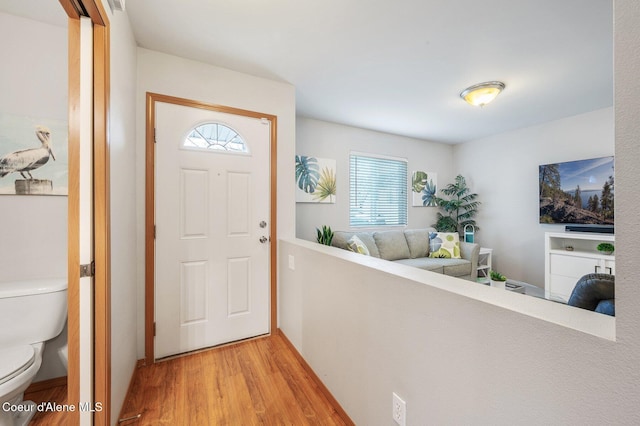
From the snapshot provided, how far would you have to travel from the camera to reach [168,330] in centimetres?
196

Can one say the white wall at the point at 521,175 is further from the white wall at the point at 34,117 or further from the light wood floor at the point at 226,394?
the white wall at the point at 34,117

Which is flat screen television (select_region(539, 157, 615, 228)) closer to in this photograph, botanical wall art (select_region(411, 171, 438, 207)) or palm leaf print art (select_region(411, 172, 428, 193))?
botanical wall art (select_region(411, 171, 438, 207))

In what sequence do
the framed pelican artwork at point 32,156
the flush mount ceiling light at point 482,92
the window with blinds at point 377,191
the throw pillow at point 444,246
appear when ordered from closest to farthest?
the framed pelican artwork at point 32,156
the flush mount ceiling light at point 482,92
the throw pillow at point 444,246
the window with blinds at point 377,191

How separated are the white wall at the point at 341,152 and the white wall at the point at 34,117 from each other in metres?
2.25

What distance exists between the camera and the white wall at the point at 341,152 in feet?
11.2

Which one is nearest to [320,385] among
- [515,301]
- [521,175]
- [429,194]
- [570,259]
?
[515,301]

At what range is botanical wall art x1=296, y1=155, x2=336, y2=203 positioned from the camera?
335cm

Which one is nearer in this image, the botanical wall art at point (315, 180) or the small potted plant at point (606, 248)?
the small potted plant at point (606, 248)

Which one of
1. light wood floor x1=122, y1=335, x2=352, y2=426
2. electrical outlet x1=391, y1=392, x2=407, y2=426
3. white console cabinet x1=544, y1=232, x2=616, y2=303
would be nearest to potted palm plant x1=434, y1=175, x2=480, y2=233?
white console cabinet x1=544, y1=232, x2=616, y2=303

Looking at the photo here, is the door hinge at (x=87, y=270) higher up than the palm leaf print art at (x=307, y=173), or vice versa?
the palm leaf print art at (x=307, y=173)

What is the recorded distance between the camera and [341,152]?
3699mm

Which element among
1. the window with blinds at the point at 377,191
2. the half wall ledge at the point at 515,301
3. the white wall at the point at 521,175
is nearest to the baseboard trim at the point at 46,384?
the half wall ledge at the point at 515,301

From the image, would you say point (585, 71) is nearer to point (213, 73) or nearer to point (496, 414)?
point (496, 414)

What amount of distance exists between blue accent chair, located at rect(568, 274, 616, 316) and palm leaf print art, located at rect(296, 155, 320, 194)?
9.11 feet
